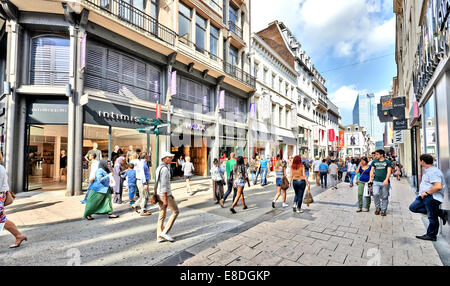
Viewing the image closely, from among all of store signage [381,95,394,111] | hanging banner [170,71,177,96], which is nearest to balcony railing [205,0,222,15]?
hanging banner [170,71,177,96]

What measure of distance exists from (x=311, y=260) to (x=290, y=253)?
34 cm

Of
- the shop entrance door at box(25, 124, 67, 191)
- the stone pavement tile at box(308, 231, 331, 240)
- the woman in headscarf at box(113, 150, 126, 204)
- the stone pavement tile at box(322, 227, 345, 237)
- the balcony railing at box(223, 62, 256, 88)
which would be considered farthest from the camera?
the balcony railing at box(223, 62, 256, 88)

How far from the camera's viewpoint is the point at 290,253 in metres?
3.44

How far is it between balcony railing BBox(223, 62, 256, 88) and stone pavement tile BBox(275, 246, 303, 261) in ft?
50.2

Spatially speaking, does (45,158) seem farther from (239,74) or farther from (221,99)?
(239,74)

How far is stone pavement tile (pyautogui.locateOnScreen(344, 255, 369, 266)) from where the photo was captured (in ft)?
10.1

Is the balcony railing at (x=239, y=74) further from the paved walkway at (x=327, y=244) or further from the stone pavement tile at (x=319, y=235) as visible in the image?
the stone pavement tile at (x=319, y=235)

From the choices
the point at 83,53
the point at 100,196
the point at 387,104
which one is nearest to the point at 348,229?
the point at 100,196

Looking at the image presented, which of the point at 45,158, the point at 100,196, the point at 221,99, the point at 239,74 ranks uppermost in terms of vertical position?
the point at 239,74

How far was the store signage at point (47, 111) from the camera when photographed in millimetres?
8703

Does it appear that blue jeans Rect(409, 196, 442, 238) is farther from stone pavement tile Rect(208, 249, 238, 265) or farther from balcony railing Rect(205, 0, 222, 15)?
balcony railing Rect(205, 0, 222, 15)
